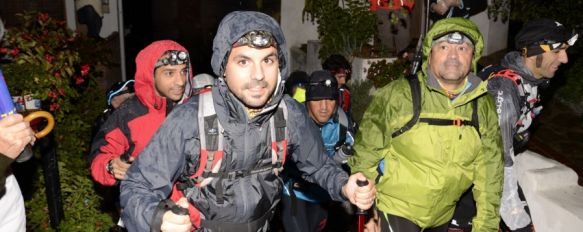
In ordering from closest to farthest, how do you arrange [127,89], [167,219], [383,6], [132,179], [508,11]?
1. [167,219]
2. [132,179]
3. [127,89]
4. [383,6]
5. [508,11]

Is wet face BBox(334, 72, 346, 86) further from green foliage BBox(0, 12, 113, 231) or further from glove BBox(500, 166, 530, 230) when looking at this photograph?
glove BBox(500, 166, 530, 230)

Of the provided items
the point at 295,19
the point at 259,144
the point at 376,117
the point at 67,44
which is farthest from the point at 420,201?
the point at 295,19

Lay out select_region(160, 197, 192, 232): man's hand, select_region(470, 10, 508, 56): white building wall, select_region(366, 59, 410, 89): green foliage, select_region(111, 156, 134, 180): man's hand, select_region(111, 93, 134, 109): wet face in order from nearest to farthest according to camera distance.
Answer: select_region(160, 197, 192, 232): man's hand → select_region(111, 156, 134, 180): man's hand → select_region(111, 93, 134, 109): wet face → select_region(366, 59, 410, 89): green foliage → select_region(470, 10, 508, 56): white building wall

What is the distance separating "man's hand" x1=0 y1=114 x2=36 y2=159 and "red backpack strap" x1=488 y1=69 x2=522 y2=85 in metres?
3.35

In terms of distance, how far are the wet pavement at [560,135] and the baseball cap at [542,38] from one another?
3251mm

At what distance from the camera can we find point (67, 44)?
214 inches

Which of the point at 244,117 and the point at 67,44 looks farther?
the point at 67,44

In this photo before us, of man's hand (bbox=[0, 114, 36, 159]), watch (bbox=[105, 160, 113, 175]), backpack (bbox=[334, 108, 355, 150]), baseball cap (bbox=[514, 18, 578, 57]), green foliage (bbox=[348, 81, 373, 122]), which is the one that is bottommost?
green foliage (bbox=[348, 81, 373, 122])

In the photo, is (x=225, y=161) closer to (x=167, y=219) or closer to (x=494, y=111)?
(x=167, y=219)

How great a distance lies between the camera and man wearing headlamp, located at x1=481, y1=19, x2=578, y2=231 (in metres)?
4.26

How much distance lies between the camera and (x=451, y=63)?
384 cm

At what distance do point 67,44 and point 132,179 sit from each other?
297 centimetres

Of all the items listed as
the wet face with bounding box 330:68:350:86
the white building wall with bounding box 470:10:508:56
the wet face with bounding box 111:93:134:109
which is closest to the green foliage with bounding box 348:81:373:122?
the wet face with bounding box 330:68:350:86

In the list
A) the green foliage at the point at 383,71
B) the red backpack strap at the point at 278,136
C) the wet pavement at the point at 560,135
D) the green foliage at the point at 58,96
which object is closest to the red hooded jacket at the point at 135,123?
the green foliage at the point at 58,96
